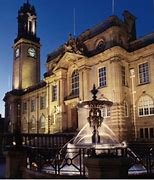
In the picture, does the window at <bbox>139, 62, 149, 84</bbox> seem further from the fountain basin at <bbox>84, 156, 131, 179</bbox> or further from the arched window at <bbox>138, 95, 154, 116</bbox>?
the fountain basin at <bbox>84, 156, 131, 179</bbox>

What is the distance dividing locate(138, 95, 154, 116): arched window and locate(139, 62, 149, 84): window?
6.32 feet

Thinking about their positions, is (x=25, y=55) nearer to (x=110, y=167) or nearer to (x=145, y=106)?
(x=145, y=106)

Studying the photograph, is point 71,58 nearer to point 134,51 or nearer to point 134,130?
point 134,51

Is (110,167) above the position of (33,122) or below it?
below

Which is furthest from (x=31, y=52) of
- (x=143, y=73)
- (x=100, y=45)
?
(x=143, y=73)

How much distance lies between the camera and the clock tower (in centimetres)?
5381

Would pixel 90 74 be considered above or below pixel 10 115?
above

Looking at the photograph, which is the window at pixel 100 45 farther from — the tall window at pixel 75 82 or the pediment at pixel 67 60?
the tall window at pixel 75 82

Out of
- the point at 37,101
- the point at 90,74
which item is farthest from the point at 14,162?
the point at 37,101

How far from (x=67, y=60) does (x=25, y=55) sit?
69.7ft

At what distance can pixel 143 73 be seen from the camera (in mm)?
30141

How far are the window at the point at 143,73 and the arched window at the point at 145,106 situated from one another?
1.93 m

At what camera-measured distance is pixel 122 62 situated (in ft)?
102

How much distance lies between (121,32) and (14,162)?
23.7 metres
